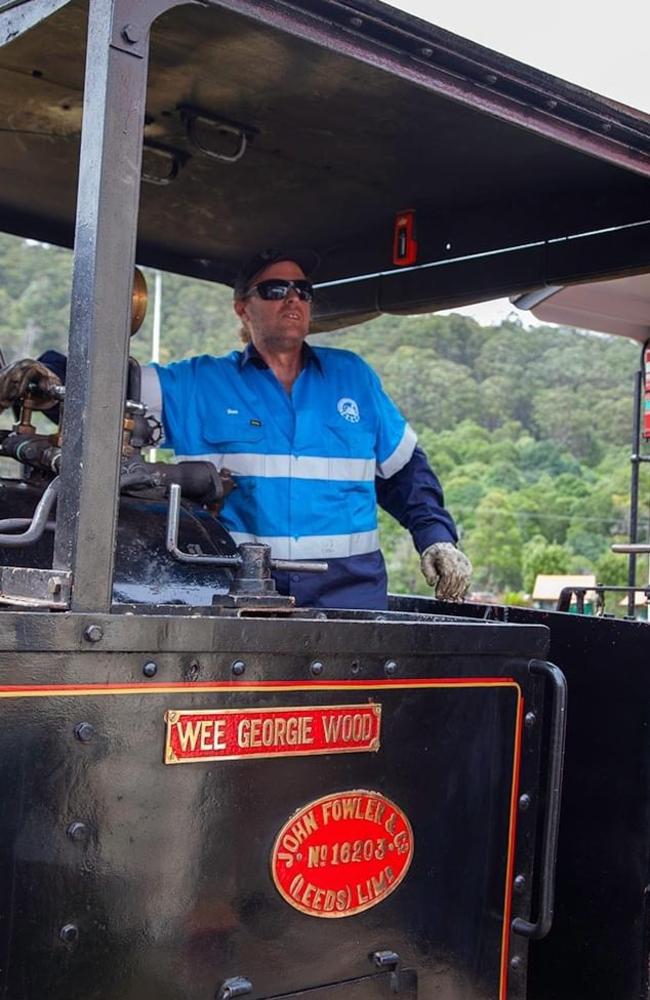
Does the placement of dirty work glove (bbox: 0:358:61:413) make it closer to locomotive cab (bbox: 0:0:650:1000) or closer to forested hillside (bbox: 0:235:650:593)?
locomotive cab (bbox: 0:0:650:1000)

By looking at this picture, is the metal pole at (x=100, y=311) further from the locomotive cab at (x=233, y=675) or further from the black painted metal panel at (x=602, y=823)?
the black painted metal panel at (x=602, y=823)

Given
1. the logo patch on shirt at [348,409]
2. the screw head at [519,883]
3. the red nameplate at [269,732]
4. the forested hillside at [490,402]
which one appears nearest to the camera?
the red nameplate at [269,732]

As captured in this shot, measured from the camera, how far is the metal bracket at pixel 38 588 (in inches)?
64.0

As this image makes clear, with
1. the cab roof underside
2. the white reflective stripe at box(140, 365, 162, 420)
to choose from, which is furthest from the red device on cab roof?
the white reflective stripe at box(140, 365, 162, 420)

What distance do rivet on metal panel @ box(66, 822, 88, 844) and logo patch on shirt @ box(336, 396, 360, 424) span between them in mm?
1737

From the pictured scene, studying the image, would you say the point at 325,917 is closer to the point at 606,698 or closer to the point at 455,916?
the point at 455,916

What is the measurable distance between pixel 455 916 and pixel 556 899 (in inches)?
23.1

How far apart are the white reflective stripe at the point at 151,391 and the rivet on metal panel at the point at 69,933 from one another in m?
1.66

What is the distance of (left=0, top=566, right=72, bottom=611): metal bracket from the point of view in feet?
5.33

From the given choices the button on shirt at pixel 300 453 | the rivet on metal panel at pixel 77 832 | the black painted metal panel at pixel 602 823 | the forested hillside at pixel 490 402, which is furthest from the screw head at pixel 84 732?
the forested hillside at pixel 490 402

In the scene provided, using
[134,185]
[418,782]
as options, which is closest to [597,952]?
[418,782]

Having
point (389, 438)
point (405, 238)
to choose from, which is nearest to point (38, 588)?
point (389, 438)

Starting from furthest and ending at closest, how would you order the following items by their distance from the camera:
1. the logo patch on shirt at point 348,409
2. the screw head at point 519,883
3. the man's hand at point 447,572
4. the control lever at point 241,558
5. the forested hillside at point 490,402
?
the forested hillside at point 490,402, the logo patch on shirt at point 348,409, the man's hand at point 447,572, the screw head at point 519,883, the control lever at point 241,558

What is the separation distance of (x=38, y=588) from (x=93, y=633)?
0.38 feet
